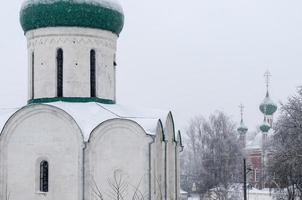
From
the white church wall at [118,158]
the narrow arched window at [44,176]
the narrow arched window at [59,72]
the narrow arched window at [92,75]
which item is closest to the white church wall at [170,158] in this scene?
the white church wall at [118,158]

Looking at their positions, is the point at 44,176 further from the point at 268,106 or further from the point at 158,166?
the point at 268,106

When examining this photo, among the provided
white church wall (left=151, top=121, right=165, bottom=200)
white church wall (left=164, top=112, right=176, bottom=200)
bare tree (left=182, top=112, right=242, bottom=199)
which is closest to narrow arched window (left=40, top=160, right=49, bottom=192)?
white church wall (left=151, top=121, right=165, bottom=200)

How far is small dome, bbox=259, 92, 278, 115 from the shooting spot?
141 ft

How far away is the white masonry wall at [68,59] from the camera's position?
15359 mm

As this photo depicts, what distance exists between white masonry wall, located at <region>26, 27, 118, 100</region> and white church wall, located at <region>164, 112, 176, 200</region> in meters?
1.93

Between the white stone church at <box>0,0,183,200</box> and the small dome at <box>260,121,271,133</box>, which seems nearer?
the white stone church at <box>0,0,183,200</box>

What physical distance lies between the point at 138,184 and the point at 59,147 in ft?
7.06

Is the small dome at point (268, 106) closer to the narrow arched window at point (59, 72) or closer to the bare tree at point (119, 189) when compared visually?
the narrow arched window at point (59, 72)

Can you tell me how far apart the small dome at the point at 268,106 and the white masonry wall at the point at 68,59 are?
95.1 ft

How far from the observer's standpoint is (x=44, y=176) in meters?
14.5

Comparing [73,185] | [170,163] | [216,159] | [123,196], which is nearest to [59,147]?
[73,185]

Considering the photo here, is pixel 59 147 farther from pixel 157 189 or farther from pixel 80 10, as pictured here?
pixel 80 10

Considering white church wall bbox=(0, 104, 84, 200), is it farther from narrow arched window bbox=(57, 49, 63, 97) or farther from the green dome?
the green dome

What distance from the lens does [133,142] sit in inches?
562
